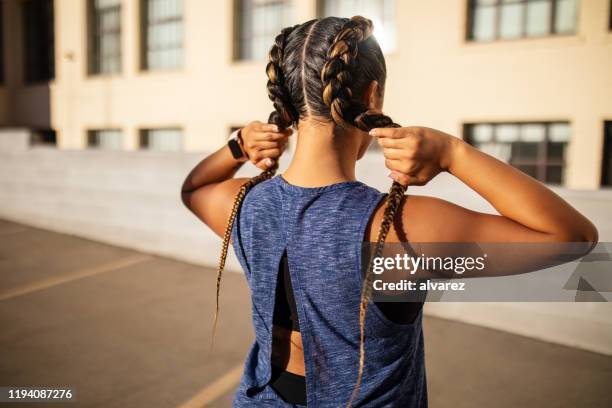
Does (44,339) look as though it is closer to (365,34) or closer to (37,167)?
(365,34)

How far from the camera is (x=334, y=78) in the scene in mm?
1109

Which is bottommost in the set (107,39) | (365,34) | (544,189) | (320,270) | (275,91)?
(320,270)

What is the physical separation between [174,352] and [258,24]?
8.64 metres

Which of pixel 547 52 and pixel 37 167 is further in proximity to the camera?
pixel 37 167

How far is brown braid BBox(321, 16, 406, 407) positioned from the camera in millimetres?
1071

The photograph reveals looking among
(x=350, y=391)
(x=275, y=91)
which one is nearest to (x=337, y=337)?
(x=350, y=391)

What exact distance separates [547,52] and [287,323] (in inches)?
299

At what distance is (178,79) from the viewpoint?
11.6 m

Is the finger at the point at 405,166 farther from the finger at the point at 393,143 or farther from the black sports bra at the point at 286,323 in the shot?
the black sports bra at the point at 286,323

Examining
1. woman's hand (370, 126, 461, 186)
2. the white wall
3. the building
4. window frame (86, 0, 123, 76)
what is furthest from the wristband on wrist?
window frame (86, 0, 123, 76)

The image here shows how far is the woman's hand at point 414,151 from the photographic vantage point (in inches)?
40.0

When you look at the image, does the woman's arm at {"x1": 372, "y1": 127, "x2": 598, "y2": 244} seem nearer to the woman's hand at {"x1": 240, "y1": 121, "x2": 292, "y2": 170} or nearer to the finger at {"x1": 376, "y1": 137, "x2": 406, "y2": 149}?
the finger at {"x1": 376, "y1": 137, "x2": 406, "y2": 149}

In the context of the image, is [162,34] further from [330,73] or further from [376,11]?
[330,73]

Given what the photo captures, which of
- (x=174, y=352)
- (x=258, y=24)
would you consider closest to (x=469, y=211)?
(x=174, y=352)
